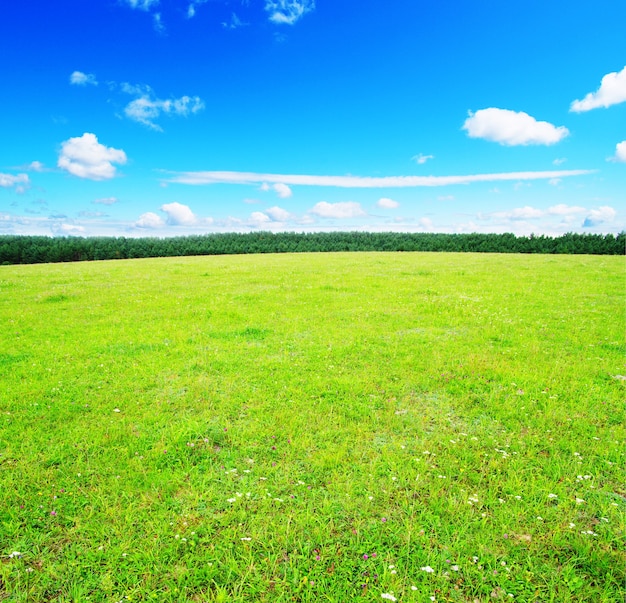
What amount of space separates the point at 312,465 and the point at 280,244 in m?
81.5

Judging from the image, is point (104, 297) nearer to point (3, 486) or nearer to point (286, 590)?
point (3, 486)

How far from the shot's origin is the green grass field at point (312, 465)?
3949 millimetres

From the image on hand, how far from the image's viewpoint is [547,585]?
3830mm

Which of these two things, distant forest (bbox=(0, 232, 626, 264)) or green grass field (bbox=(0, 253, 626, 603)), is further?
distant forest (bbox=(0, 232, 626, 264))

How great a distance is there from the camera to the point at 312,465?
5582mm

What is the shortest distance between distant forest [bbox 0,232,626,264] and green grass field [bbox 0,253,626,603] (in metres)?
69.5

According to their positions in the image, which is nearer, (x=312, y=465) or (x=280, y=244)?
(x=312, y=465)

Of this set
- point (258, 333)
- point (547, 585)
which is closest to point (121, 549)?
point (547, 585)

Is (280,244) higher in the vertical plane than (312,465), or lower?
higher

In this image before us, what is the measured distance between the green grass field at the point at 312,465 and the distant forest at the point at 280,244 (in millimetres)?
69473

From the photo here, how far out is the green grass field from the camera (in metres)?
3.95

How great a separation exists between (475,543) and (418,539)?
676 mm

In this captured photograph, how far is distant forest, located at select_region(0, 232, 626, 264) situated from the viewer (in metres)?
68.6

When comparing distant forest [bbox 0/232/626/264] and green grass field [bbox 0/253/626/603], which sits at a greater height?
distant forest [bbox 0/232/626/264]
